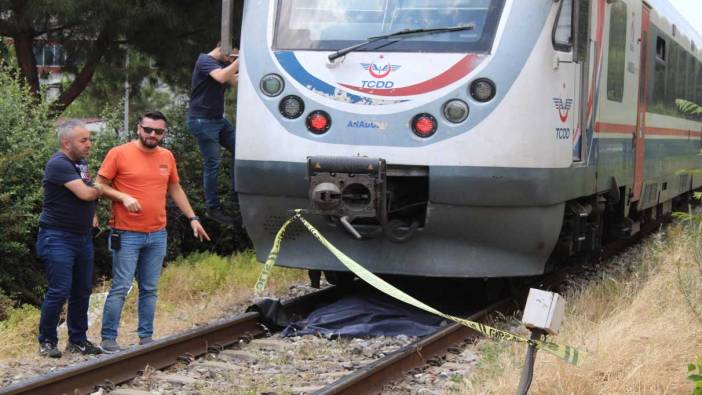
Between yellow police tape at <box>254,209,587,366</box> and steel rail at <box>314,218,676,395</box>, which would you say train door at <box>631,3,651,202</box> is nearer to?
steel rail at <box>314,218,676,395</box>

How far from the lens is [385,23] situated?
26.7 feet

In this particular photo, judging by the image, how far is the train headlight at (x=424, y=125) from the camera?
7.77m

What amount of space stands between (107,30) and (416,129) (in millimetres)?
7175

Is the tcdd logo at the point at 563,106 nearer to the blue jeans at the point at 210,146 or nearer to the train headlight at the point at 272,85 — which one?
the train headlight at the point at 272,85

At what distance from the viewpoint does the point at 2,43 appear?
16.4m

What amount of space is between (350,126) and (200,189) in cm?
656

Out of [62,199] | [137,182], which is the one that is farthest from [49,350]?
[137,182]

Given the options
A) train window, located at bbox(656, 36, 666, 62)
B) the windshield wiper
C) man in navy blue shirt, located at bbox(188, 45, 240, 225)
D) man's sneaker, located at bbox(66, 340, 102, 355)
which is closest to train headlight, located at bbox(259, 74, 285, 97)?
the windshield wiper

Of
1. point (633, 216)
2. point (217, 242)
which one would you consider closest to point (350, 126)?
point (633, 216)

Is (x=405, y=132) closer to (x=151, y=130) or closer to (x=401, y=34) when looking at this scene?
(x=401, y=34)

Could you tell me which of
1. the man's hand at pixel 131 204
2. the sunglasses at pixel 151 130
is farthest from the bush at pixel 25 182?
the man's hand at pixel 131 204

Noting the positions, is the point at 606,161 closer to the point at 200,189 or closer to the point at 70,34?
the point at 200,189

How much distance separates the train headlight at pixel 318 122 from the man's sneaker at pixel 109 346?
2040 millimetres

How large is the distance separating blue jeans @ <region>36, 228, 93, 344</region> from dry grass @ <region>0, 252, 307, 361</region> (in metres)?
0.27
